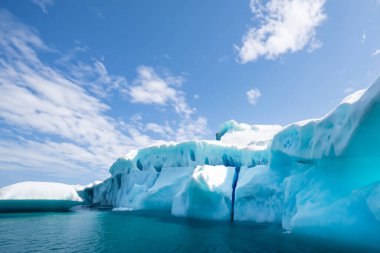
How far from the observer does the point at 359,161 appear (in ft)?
44.0

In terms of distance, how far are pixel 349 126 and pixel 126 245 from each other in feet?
40.6

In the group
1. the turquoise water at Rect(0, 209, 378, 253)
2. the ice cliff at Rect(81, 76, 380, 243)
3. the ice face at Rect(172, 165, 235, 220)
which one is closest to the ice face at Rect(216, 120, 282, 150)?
the ice cliff at Rect(81, 76, 380, 243)

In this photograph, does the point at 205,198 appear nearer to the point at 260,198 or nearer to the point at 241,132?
the point at 260,198

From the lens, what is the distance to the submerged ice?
11.2 meters

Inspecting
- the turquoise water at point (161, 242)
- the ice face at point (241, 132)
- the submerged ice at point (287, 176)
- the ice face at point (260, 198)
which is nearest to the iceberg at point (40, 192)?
the submerged ice at point (287, 176)

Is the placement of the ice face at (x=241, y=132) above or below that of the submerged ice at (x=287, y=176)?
above

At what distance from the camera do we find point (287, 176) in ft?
66.0

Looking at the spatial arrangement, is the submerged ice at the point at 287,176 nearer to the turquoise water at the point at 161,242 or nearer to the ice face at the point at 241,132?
the turquoise water at the point at 161,242

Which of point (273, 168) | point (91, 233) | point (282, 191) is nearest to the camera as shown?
point (91, 233)

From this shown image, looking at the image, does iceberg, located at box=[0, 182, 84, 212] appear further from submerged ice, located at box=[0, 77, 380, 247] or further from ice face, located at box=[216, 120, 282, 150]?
ice face, located at box=[216, 120, 282, 150]

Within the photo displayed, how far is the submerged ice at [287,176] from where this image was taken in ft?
36.9

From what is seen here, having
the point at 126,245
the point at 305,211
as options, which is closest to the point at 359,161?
the point at 305,211

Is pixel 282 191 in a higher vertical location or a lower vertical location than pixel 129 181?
lower

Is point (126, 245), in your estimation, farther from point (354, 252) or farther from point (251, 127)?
→ point (251, 127)
